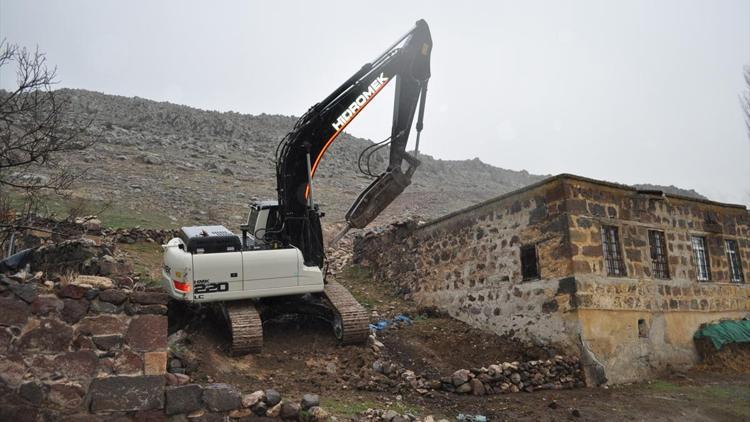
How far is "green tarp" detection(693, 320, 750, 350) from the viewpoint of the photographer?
11.5 m

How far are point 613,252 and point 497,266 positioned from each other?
220 centimetres

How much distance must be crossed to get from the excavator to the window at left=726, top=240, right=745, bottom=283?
8.23m

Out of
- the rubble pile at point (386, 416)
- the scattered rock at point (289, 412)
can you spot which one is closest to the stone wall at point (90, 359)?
the scattered rock at point (289, 412)

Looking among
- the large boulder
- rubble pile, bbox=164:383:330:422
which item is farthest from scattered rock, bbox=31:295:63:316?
rubble pile, bbox=164:383:330:422

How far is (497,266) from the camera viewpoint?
11.6 meters

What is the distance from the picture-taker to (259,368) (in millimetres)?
8250

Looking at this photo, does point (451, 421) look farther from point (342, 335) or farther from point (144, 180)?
point (144, 180)

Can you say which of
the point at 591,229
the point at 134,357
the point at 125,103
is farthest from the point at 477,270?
the point at 125,103

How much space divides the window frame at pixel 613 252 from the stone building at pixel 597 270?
0.07 feet

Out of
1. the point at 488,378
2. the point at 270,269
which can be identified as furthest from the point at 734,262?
the point at 270,269

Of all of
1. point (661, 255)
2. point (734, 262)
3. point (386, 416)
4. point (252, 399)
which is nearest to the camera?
point (252, 399)

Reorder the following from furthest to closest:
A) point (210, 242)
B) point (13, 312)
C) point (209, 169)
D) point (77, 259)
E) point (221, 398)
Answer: point (209, 169), point (77, 259), point (210, 242), point (221, 398), point (13, 312)

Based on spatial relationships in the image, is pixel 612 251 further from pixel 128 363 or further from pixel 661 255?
pixel 128 363

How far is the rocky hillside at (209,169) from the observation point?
23.6m
